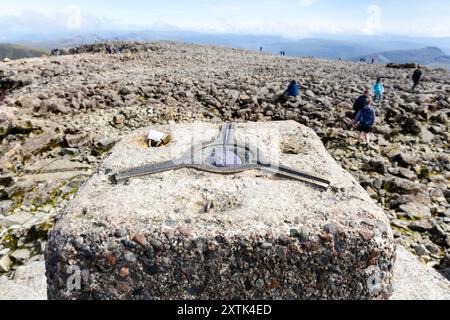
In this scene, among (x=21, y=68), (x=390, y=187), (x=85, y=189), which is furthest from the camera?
(x=21, y=68)

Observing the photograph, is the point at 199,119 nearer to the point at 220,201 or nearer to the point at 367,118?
the point at 367,118

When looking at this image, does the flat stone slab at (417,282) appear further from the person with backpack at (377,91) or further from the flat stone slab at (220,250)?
the person with backpack at (377,91)

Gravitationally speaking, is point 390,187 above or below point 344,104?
below

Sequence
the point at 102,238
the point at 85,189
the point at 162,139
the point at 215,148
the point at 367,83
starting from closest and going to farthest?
the point at 102,238 < the point at 85,189 < the point at 215,148 < the point at 162,139 < the point at 367,83

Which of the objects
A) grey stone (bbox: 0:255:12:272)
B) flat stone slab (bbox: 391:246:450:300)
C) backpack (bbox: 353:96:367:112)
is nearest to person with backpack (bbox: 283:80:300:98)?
backpack (bbox: 353:96:367:112)

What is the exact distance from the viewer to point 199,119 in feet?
49.9

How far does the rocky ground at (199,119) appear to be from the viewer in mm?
8586

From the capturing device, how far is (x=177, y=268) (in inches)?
183

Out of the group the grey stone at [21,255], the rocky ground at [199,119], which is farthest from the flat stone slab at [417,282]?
the grey stone at [21,255]

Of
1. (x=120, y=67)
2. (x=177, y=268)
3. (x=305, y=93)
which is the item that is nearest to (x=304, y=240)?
(x=177, y=268)

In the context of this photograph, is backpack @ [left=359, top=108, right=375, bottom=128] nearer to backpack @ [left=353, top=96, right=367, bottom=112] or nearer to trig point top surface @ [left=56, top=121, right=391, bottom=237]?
backpack @ [left=353, top=96, right=367, bottom=112]

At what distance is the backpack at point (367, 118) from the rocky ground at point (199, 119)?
873 millimetres

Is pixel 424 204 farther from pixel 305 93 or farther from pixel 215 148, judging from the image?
pixel 305 93

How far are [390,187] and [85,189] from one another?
28.0 ft
